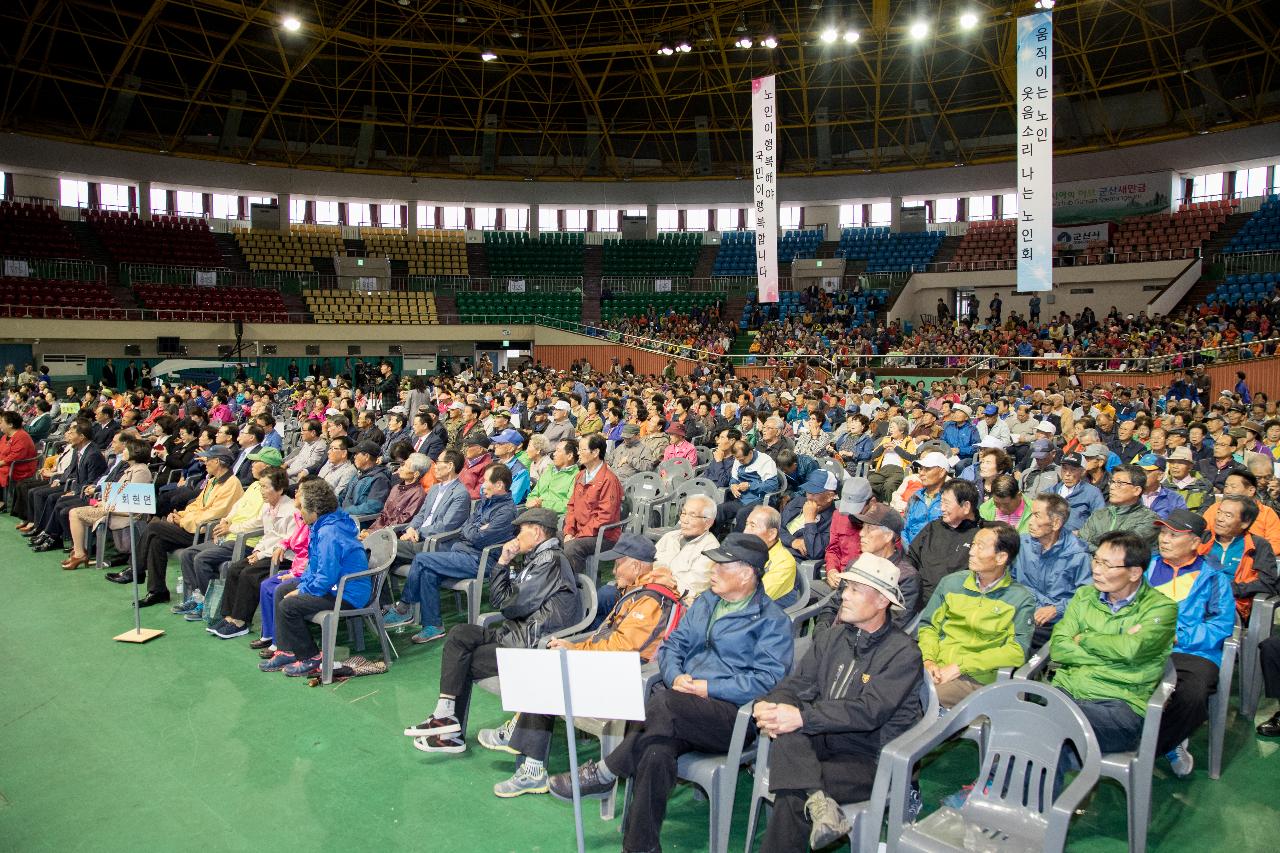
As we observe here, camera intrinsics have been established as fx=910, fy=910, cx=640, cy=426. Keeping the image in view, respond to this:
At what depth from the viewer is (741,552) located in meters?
3.93

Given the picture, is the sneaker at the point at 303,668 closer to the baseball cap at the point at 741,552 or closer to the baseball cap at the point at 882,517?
the baseball cap at the point at 741,552

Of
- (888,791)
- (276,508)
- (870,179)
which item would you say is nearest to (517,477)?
(276,508)

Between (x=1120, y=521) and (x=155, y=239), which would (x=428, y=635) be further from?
(x=155, y=239)

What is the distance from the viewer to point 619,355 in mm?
29578

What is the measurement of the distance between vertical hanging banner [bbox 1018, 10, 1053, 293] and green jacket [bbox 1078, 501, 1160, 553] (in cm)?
831

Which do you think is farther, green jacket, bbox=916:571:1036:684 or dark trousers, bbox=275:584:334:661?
dark trousers, bbox=275:584:334:661

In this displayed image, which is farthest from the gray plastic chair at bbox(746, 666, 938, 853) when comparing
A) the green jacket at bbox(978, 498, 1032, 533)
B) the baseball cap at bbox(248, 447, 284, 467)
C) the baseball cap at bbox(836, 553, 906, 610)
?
the baseball cap at bbox(248, 447, 284, 467)

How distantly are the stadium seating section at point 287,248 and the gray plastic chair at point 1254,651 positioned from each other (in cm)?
3270

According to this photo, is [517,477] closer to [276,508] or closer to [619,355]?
[276,508]

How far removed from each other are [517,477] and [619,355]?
21.5m

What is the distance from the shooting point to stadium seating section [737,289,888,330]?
31.7m

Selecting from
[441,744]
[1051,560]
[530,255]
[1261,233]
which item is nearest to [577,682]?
[441,744]

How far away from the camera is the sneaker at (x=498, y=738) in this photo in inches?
190

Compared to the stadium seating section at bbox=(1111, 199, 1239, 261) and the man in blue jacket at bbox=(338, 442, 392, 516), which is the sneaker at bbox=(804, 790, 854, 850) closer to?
the man in blue jacket at bbox=(338, 442, 392, 516)
